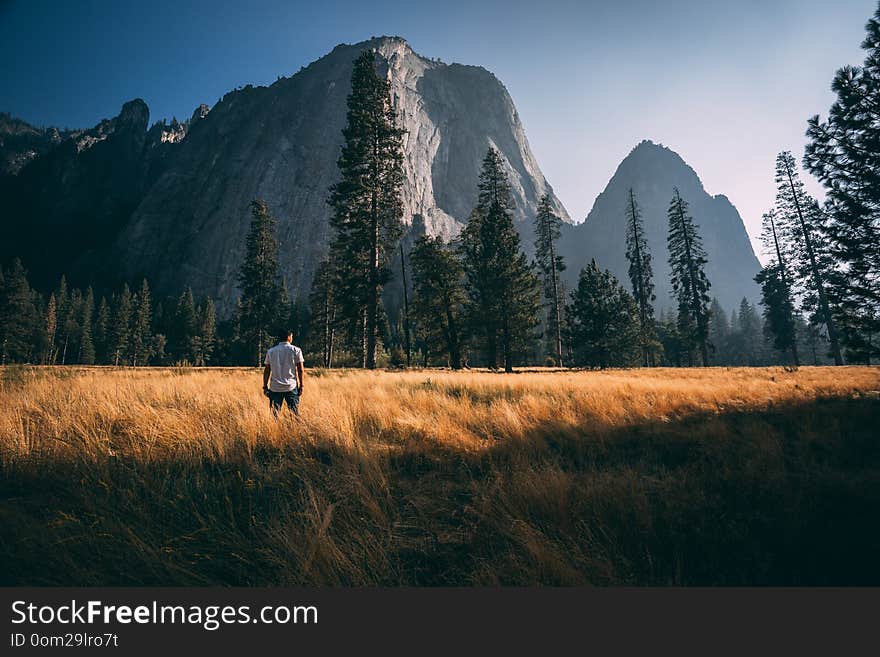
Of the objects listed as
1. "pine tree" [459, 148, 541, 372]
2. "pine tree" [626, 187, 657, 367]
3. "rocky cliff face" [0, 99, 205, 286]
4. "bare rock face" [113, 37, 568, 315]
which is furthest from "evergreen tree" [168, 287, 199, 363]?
"rocky cliff face" [0, 99, 205, 286]

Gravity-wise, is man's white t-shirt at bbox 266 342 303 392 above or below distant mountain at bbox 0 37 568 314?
below

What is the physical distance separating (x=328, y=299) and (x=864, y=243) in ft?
122

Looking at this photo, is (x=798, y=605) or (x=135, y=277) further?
(x=135, y=277)

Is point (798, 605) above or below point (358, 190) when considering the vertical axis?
below

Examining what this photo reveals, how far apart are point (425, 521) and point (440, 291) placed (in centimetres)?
2615

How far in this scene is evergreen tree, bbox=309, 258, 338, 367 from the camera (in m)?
36.4

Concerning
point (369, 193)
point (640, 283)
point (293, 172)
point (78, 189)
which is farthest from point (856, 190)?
point (78, 189)

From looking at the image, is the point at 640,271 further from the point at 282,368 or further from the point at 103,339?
the point at 103,339

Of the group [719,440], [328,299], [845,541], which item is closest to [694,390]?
[719,440]

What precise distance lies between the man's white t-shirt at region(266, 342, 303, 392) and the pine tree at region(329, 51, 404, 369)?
13.1 meters

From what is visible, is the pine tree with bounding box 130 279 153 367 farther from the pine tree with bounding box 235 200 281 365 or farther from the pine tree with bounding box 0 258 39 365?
the pine tree with bounding box 235 200 281 365

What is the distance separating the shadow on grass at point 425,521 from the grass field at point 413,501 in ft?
0.05

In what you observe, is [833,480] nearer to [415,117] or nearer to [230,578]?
[230,578]

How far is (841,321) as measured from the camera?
10.4m
